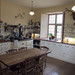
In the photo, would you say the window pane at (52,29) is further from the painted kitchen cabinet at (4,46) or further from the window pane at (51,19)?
the painted kitchen cabinet at (4,46)

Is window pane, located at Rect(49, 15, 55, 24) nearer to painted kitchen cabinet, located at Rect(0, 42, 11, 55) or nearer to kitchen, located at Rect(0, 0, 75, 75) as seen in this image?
kitchen, located at Rect(0, 0, 75, 75)

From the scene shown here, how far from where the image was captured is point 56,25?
5.40m

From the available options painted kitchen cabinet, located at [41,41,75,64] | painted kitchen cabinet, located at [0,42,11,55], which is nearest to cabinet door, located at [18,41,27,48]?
painted kitchen cabinet, located at [0,42,11,55]

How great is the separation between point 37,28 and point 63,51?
235cm

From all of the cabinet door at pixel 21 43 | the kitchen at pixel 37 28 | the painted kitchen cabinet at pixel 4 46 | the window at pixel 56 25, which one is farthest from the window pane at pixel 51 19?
the painted kitchen cabinet at pixel 4 46

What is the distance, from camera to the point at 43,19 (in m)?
5.58

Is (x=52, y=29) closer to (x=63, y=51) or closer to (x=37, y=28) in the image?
(x=37, y=28)

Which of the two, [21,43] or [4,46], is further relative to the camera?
[21,43]

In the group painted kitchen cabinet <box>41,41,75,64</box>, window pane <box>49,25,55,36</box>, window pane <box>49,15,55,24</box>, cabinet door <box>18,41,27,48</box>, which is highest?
window pane <box>49,15,55,24</box>

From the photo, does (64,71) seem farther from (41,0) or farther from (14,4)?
(14,4)

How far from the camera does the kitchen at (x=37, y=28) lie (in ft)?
13.9

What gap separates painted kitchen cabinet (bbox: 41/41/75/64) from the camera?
407cm

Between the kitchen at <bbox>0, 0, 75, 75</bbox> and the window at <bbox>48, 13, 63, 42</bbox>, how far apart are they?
0.19 metres

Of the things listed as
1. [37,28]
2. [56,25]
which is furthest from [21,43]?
[56,25]
